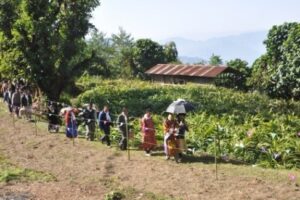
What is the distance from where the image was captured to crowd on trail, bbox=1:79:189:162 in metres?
17.4

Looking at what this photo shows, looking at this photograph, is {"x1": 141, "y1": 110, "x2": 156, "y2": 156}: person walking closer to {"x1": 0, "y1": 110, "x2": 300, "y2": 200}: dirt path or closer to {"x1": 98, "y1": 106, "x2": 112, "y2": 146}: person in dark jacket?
{"x1": 0, "y1": 110, "x2": 300, "y2": 200}: dirt path

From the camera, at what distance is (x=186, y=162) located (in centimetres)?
1702

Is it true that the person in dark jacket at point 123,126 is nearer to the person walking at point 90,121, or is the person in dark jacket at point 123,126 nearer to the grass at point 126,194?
the person walking at point 90,121

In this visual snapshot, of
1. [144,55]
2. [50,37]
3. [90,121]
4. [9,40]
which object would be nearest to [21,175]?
[90,121]

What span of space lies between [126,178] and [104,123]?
4.76 m

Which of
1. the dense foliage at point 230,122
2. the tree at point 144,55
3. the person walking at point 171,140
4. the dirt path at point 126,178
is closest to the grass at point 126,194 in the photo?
the dirt path at point 126,178

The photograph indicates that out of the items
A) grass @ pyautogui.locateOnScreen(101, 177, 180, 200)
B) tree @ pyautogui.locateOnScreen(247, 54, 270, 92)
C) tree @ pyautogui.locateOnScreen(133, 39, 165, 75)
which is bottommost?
grass @ pyautogui.locateOnScreen(101, 177, 180, 200)

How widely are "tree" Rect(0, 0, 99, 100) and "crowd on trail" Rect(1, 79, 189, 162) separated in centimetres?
188

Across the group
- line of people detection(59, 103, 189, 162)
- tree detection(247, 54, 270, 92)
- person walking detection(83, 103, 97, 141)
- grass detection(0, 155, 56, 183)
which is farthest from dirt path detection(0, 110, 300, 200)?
tree detection(247, 54, 270, 92)

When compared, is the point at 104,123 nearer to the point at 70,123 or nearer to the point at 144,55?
the point at 70,123

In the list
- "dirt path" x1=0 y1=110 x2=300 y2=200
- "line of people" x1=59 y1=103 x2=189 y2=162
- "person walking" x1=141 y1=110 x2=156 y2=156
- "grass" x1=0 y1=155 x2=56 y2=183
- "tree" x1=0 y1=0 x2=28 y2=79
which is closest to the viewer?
"dirt path" x1=0 y1=110 x2=300 y2=200

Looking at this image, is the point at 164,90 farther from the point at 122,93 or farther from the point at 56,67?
the point at 56,67

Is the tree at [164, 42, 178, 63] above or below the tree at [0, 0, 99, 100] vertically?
above

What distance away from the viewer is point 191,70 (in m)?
61.8
